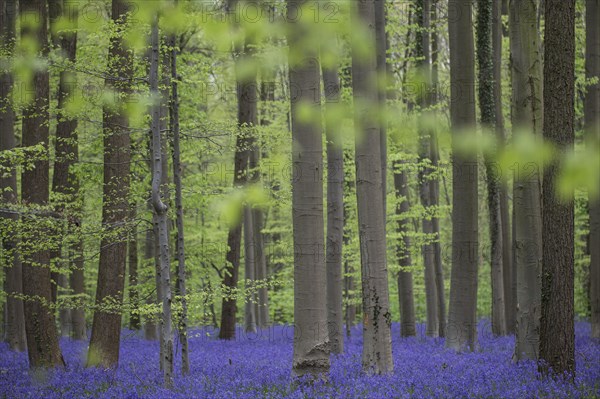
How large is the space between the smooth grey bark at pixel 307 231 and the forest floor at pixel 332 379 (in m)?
0.49

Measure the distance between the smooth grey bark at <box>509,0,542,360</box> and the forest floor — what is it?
2.55 feet

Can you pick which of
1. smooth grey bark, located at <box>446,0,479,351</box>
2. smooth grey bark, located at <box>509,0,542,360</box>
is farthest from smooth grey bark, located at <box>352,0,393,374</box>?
smooth grey bark, located at <box>509,0,542,360</box>

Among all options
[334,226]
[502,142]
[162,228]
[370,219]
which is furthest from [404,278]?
[162,228]

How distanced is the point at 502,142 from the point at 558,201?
9.12m

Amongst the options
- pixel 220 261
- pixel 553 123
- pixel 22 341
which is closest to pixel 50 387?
pixel 553 123

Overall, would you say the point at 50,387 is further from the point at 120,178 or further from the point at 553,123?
the point at 553,123

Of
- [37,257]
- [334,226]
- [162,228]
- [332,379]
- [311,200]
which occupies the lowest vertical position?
[332,379]

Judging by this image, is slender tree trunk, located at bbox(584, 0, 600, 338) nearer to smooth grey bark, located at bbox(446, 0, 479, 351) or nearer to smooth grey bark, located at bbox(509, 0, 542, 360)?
smooth grey bark, located at bbox(446, 0, 479, 351)

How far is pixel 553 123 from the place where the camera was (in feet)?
29.6

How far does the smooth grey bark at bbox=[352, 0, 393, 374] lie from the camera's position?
10.3m

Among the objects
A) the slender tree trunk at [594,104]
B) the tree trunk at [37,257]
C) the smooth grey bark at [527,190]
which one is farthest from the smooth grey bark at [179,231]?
the slender tree trunk at [594,104]

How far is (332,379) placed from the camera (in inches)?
371

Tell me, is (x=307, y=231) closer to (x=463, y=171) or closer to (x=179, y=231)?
(x=179, y=231)

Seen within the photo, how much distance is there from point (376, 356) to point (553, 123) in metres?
4.46
